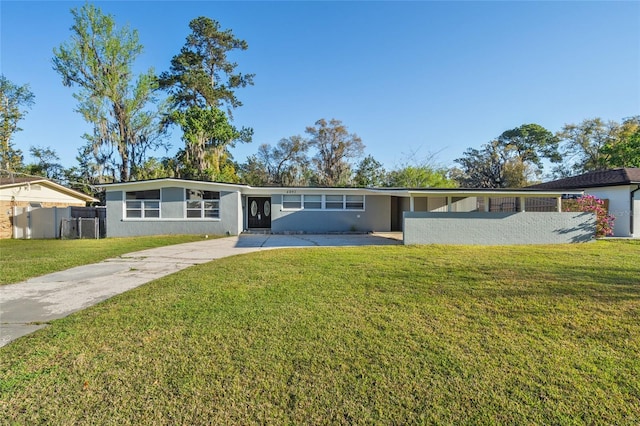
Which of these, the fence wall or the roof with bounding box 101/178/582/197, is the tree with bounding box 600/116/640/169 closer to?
the roof with bounding box 101/178/582/197

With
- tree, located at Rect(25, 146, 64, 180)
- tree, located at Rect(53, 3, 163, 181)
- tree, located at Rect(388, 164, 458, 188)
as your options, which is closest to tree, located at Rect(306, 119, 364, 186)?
tree, located at Rect(388, 164, 458, 188)

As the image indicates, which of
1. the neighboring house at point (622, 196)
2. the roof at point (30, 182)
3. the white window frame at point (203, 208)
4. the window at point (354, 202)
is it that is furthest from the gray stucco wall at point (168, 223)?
the neighboring house at point (622, 196)

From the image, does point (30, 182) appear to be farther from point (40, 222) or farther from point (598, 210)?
point (598, 210)

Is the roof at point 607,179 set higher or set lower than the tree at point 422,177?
lower

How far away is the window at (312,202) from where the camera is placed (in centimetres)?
1611

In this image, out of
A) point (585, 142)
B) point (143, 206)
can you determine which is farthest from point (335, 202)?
point (585, 142)

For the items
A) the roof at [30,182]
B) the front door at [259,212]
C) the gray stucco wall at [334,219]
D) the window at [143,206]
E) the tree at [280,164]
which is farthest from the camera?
the tree at [280,164]

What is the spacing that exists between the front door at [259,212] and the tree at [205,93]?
679 cm

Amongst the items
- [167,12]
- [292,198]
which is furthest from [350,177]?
[167,12]

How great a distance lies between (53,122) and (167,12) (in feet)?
48.2

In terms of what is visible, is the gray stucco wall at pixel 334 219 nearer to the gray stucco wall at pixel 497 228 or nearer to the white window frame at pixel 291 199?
the white window frame at pixel 291 199

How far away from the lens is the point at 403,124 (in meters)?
24.7

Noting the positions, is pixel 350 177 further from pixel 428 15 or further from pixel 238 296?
pixel 238 296

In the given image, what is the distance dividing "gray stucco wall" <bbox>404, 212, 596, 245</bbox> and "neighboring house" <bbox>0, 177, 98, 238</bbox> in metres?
18.5
